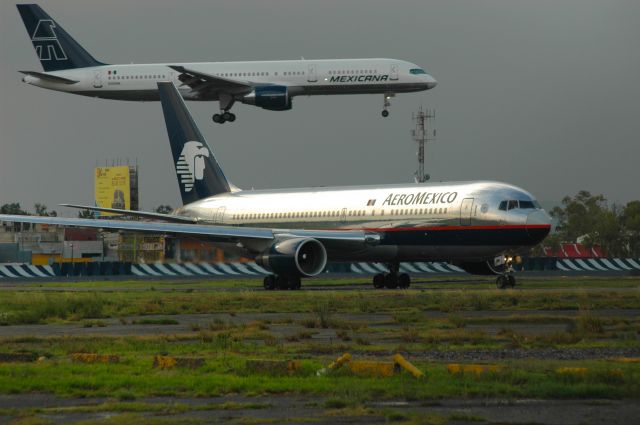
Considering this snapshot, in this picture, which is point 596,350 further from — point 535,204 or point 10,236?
point 10,236

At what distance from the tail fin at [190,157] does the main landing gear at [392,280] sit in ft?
29.4

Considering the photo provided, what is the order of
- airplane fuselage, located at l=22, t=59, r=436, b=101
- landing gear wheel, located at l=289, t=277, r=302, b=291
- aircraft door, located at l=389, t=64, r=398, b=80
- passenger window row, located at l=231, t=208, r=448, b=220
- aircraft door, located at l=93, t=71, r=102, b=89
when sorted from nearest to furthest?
passenger window row, located at l=231, t=208, r=448, b=220
landing gear wheel, located at l=289, t=277, r=302, b=291
airplane fuselage, located at l=22, t=59, r=436, b=101
aircraft door, located at l=389, t=64, r=398, b=80
aircraft door, located at l=93, t=71, r=102, b=89

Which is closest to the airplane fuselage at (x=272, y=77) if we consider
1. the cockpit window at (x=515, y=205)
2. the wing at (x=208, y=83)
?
the wing at (x=208, y=83)

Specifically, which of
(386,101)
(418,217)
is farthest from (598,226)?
(418,217)

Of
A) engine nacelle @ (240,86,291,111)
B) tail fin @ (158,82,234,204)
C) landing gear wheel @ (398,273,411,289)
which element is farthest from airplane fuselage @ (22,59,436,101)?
landing gear wheel @ (398,273,411,289)

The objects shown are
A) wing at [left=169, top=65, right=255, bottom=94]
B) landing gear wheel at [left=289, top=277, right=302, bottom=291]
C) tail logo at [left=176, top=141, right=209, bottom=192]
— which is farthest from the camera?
wing at [left=169, top=65, right=255, bottom=94]

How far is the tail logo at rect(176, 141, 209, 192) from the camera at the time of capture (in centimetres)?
5153

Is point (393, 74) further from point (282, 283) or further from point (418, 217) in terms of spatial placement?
point (282, 283)

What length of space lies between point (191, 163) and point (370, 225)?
34.9 ft

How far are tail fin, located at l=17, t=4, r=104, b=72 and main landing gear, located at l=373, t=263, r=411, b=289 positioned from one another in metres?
34.3

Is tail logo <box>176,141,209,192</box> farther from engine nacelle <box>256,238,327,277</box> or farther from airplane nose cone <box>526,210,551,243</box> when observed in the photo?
airplane nose cone <box>526,210,551,243</box>

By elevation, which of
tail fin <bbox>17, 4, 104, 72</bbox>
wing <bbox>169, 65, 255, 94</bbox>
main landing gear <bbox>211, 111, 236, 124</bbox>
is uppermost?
tail fin <bbox>17, 4, 104, 72</bbox>

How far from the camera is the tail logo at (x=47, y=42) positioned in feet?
254

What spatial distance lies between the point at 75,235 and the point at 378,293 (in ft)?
317
